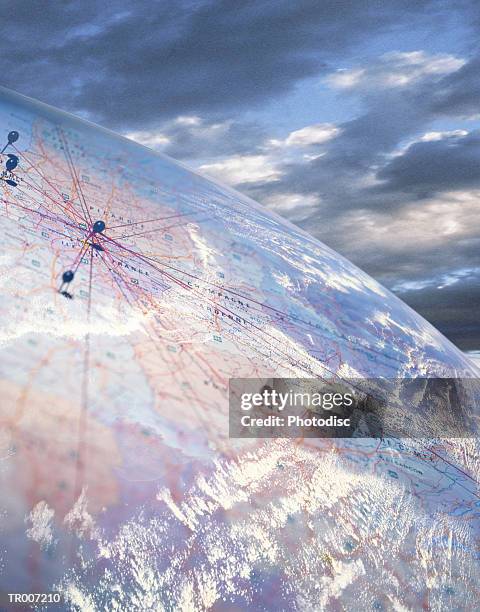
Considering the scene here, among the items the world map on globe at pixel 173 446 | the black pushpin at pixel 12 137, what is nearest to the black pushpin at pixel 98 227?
the world map on globe at pixel 173 446

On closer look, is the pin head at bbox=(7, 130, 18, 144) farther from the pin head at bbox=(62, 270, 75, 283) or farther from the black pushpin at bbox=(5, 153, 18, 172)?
the pin head at bbox=(62, 270, 75, 283)

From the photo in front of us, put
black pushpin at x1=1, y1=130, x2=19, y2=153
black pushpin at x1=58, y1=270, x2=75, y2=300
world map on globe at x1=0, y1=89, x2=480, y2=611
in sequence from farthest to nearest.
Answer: black pushpin at x1=1, y1=130, x2=19, y2=153 < black pushpin at x1=58, y1=270, x2=75, y2=300 < world map on globe at x1=0, y1=89, x2=480, y2=611

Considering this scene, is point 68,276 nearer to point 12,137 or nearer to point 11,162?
point 11,162

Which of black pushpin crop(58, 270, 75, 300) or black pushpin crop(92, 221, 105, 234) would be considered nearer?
black pushpin crop(58, 270, 75, 300)

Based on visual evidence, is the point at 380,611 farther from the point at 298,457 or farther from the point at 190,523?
the point at 190,523

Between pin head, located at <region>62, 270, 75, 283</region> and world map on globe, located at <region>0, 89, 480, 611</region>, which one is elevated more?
pin head, located at <region>62, 270, 75, 283</region>

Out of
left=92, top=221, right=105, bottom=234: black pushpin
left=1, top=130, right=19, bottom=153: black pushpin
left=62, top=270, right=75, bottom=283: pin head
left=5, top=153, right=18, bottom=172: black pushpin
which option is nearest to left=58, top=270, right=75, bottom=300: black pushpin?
left=62, top=270, right=75, bottom=283: pin head

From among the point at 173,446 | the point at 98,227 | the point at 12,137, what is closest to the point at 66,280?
the point at 98,227
